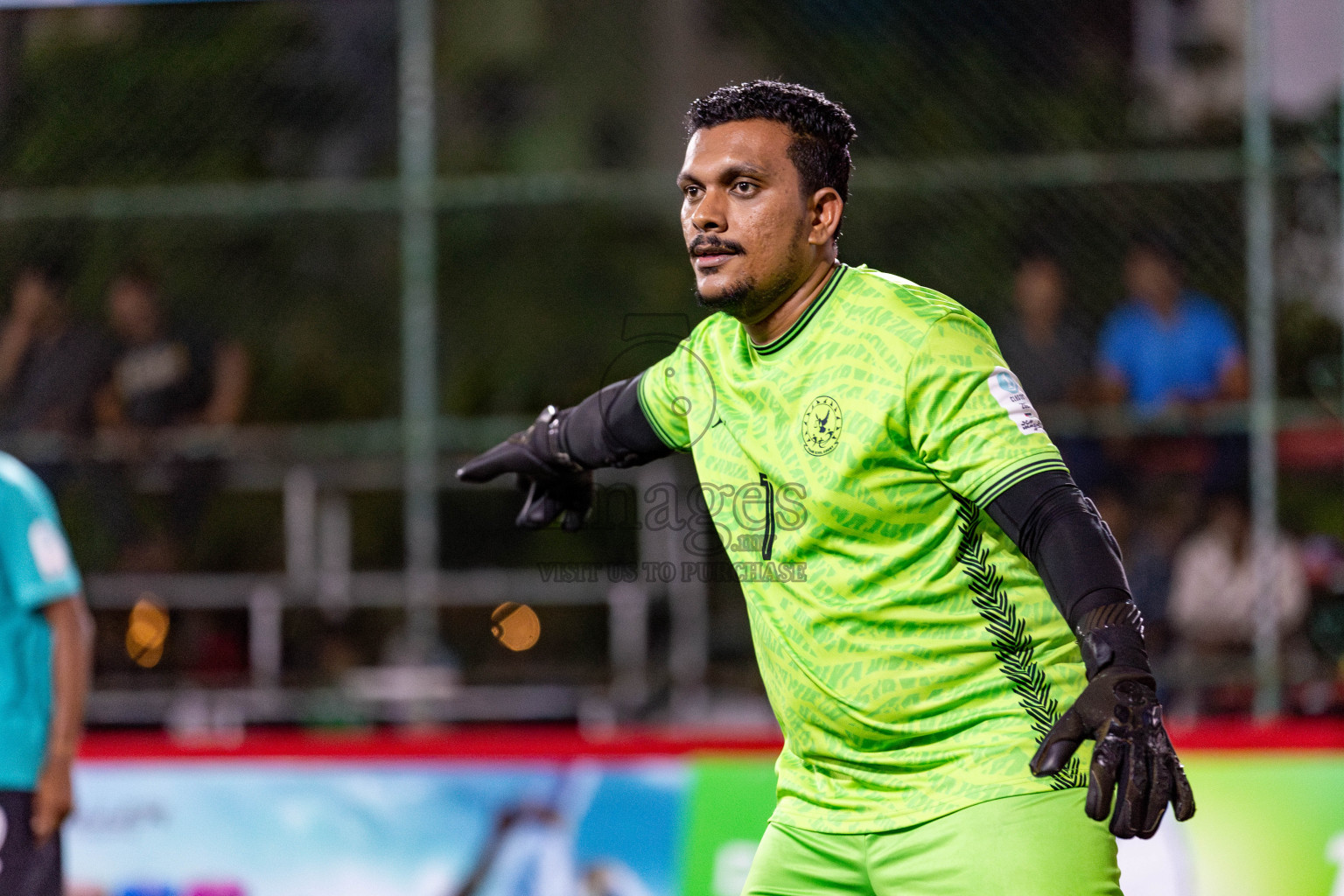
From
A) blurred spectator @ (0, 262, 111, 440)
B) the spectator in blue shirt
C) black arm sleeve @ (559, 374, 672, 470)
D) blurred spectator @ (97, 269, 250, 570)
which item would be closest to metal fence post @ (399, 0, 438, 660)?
blurred spectator @ (97, 269, 250, 570)

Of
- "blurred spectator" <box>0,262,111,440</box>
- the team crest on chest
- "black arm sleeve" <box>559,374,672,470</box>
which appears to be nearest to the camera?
the team crest on chest

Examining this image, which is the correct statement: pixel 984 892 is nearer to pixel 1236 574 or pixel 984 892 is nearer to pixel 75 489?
pixel 1236 574

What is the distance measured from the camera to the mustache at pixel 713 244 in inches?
123

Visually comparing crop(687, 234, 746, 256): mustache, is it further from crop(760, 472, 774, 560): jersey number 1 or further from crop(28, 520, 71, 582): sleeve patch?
crop(28, 520, 71, 582): sleeve patch

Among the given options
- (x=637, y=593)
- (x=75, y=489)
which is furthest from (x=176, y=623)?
(x=637, y=593)

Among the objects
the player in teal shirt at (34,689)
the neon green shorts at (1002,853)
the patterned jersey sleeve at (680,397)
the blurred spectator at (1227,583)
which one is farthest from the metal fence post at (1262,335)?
the player in teal shirt at (34,689)

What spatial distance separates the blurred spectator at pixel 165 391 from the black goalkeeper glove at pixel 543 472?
3.76 meters

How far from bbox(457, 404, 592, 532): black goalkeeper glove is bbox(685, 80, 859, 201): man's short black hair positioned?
37.9 inches

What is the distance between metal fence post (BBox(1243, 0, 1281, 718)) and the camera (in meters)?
6.84

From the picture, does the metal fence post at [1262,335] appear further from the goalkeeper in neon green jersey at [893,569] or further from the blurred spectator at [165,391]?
the blurred spectator at [165,391]

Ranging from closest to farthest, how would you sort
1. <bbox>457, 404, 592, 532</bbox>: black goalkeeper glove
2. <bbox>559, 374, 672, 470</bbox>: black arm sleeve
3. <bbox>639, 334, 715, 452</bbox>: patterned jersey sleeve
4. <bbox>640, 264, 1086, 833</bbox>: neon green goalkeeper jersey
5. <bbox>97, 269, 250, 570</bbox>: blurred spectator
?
<bbox>640, 264, 1086, 833</bbox>: neon green goalkeeper jersey
<bbox>639, 334, 715, 452</bbox>: patterned jersey sleeve
<bbox>559, 374, 672, 470</bbox>: black arm sleeve
<bbox>457, 404, 592, 532</bbox>: black goalkeeper glove
<bbox>97, 269, 250, 570</bbox>: blurred spectator

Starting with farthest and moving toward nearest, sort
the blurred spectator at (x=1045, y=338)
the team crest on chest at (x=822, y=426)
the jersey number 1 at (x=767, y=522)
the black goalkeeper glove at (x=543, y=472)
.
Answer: the blurred spectator at (x=1045, y=338) < the black goalkeeper glove at (x=543, y=472) < the jersey number 1 at (x=767, y=522) < the team crest on chest at (x=822, y=426)

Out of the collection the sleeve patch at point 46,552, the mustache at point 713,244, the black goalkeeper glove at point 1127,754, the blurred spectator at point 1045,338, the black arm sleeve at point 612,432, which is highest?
the blurred spectator at point 1045,338

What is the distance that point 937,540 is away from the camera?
2891 millimetres
